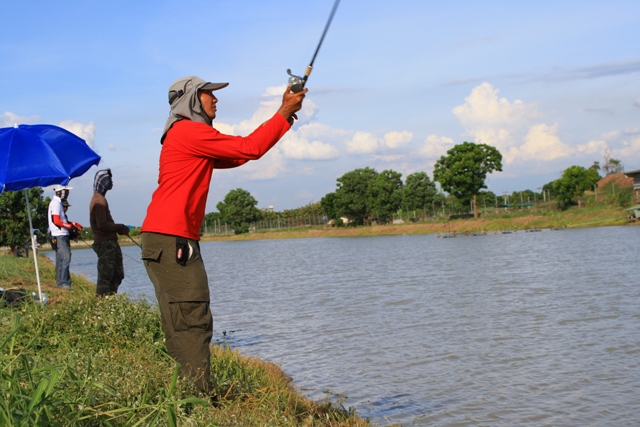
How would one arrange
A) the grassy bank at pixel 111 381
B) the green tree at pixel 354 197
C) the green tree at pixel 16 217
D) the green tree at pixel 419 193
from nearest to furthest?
1. the grassy bank at pixel 111 381
2. the green tree at pixel 16 217
3. the green tree at pixel 419 193
4. the green tree at pixel 354 197

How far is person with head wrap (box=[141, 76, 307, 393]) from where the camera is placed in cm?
420

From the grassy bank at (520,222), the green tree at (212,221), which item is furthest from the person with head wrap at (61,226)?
the green tree at (212,221)

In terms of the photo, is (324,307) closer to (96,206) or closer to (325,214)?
(96,206)

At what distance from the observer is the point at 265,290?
1962 centimetres

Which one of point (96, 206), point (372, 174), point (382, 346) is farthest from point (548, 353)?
point (372, 174)

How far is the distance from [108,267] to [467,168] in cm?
6526

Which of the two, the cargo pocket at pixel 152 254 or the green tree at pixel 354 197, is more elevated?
the green tree at pixel 354 197

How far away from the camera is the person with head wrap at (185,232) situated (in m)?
4.20

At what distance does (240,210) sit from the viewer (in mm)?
122188

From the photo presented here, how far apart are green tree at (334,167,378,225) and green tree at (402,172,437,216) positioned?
9657mm

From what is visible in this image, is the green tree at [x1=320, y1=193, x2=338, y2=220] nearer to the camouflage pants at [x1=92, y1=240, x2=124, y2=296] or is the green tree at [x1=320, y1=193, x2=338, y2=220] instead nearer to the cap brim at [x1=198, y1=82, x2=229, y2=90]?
the camouflage pants at [x1=92, y1=240, x2=124, y2=296]

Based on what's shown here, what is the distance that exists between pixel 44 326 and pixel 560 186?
210 feet

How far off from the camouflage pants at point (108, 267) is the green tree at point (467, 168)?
62.9 meters

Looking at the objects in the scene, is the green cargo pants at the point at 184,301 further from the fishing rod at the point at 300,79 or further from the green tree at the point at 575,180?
the green tree at the point at 575,180
